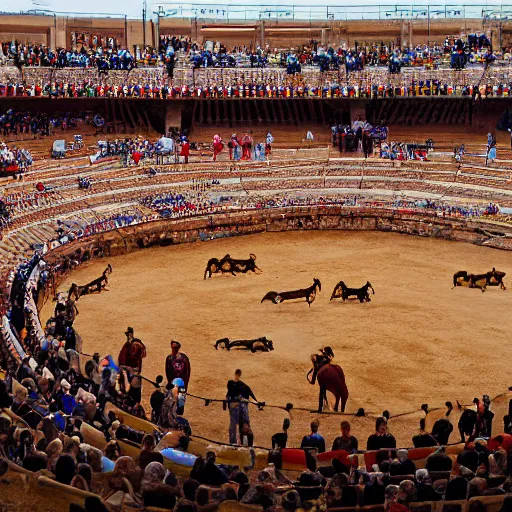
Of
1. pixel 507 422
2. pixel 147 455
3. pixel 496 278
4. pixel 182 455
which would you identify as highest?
pixel 147 455

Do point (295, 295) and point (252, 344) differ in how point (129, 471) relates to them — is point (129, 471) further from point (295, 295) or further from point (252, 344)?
point (295, 295)

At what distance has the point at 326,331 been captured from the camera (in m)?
34.7

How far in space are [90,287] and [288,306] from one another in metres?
7.89

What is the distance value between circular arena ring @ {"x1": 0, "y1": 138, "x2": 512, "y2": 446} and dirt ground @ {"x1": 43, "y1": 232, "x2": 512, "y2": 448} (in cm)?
6

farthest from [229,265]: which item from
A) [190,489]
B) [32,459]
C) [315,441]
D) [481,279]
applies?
[190,489]

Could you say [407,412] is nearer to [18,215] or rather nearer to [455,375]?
[455,375]

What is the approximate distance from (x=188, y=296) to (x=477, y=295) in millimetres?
11165

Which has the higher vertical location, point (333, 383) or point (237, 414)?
point (333, 383)

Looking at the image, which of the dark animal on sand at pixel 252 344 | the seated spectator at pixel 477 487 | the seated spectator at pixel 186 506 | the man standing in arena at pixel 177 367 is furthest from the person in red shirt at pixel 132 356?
the seated spectator at pixel 477 487

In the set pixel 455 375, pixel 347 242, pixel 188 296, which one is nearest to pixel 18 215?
pixel 188 296

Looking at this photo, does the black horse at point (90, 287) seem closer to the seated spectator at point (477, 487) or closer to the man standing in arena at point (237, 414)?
the man standing in arena at point (237, 414)

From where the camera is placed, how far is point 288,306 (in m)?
37.7

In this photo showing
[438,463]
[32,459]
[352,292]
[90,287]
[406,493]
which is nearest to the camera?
[406,493]

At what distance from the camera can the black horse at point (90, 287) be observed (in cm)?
3740
